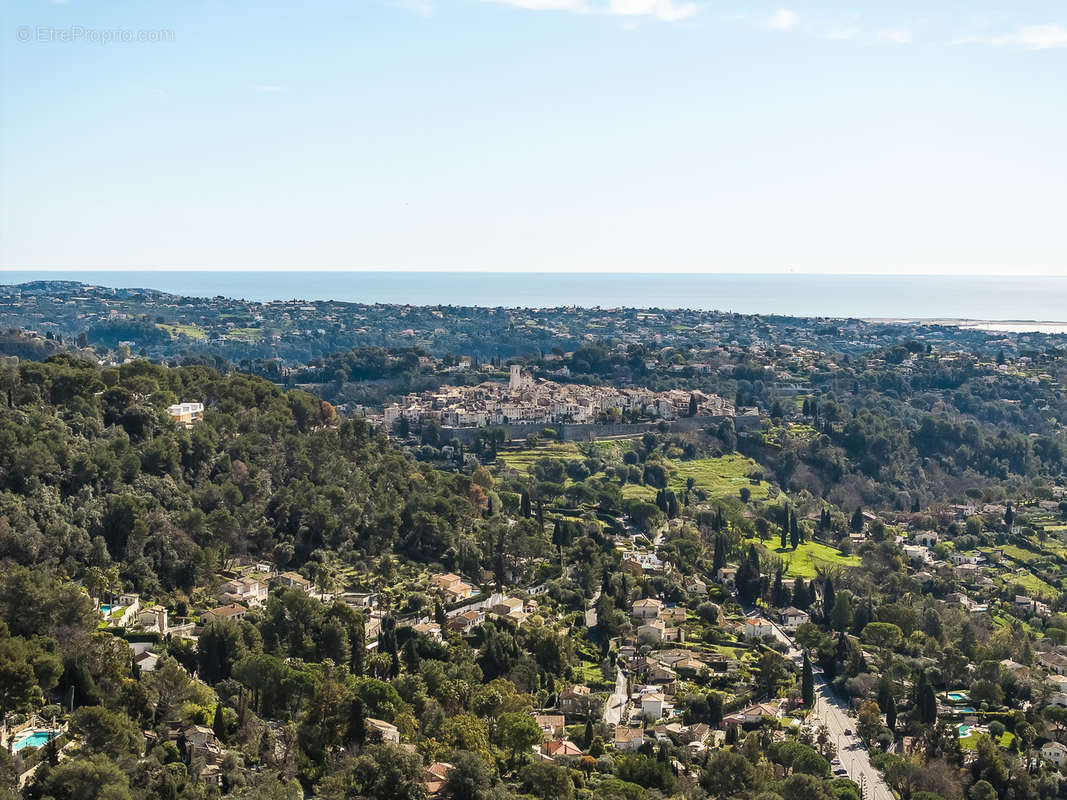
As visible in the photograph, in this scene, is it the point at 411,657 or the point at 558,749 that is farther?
the point at 411,657

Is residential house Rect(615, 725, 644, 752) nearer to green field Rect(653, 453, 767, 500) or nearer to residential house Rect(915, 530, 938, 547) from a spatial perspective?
residential house Rect(915, 530, 938, 547)

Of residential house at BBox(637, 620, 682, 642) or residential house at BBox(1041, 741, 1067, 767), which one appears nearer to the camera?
residential house at BBox(1041, 741, 1067, 767)

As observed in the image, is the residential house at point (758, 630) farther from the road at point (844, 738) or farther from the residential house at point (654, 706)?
the residential house at point (654, 706)

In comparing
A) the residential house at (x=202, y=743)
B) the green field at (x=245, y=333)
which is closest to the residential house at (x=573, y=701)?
the residential house at (x=202, y=743)

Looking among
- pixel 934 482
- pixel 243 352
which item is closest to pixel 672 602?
pixel 934 482

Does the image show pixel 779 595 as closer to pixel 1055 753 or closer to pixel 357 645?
pixel 1055 753

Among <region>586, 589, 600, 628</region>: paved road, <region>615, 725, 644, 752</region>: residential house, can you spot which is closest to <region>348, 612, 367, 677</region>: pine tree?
<region>615, 725, 644, 752</region>: residential house

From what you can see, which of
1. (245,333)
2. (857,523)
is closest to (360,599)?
(857,523)
